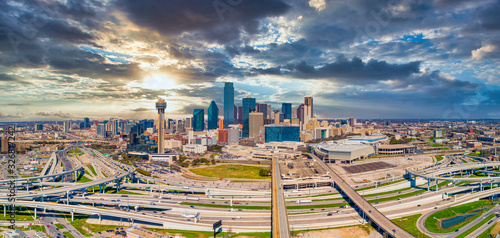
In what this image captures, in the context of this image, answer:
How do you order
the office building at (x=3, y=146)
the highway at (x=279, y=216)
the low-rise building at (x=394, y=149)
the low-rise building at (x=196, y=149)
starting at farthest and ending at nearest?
the low-rise building at (x=196, y=149) < the low-rise building at (x=394, y=149) < the office building at (x=3, y=146) < the highway at (x=279, y=216)

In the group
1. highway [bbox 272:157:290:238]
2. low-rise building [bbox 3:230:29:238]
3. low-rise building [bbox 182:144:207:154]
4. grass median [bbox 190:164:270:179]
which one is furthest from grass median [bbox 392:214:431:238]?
low-rise building [bbox 182:144:207:154]

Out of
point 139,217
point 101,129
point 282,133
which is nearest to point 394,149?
point 282,133

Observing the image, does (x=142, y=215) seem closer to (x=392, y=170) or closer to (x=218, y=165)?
(x=218, y=165)

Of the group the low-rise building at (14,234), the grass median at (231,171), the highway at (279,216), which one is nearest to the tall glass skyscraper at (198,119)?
the grass median at (231,171)

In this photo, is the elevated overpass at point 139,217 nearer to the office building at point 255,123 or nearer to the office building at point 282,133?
the office building at point 282,133

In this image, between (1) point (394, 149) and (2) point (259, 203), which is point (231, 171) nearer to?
(2) point (259, 203)

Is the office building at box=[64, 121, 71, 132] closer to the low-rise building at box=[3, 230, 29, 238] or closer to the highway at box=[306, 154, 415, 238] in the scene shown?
the low-rise building at box=[3, 230, 29, 238]
